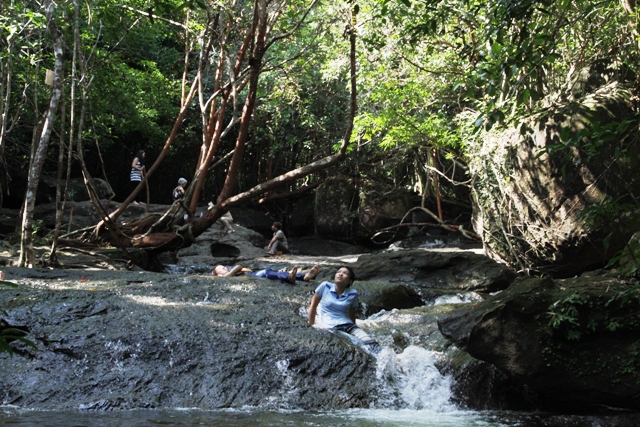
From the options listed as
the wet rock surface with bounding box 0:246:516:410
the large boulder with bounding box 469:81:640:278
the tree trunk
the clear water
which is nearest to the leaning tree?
the tree trunk

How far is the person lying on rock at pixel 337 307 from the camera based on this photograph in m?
7.59

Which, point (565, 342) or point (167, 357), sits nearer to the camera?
point (565, 342)

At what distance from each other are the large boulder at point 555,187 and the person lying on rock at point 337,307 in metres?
4.64

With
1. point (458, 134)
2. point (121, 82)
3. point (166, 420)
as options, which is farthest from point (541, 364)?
point (121, 82)

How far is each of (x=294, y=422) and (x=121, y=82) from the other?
1325 cm

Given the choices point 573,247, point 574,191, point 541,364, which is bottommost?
point 541,364

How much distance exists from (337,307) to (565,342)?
2654 millimetres

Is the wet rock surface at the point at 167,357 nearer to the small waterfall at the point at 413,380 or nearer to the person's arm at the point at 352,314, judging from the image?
the small waterfall at the point at 413,380

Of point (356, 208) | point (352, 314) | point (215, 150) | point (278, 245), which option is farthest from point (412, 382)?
point (356, 208)

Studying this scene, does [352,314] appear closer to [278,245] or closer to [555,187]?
[555,187]

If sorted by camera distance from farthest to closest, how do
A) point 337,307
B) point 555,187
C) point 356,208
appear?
1. point 356,208
2. point 555,187
3. point 337,307

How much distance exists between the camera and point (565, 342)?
20.2 ft

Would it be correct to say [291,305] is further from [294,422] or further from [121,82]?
[121,82]

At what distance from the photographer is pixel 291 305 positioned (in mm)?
8633
